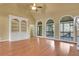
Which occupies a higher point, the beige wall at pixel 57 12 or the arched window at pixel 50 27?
the beige wall at pixel 57 12

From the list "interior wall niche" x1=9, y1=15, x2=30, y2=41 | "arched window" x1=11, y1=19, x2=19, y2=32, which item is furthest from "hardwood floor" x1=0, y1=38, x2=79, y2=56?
"arched window" x1=11, y1=19, x2=19, y2=32

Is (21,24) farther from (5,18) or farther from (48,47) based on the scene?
(48,47)

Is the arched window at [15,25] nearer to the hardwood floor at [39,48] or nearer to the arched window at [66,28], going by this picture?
the hardwood floor at [39,48]

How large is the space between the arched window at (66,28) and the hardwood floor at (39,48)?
95 millimetres

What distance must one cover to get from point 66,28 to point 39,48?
0.50 meters

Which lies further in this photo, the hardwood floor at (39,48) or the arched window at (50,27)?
the arched window at (50,27)

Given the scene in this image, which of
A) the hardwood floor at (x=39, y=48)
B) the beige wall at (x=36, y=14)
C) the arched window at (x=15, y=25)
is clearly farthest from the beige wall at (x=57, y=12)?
the arched window at (x=15, y=25)

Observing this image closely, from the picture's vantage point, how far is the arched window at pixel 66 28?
2.22m

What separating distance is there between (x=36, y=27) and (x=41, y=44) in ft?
0.89

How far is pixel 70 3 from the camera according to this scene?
2.16 meters

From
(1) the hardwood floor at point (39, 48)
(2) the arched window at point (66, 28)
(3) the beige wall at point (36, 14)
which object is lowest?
(1) the hardwood floor at point (39, 48)

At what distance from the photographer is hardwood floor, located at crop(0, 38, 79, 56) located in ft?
7.13

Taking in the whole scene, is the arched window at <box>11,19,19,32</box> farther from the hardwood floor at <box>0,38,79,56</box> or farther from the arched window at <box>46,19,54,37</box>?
the arched window at <box>46,19,54,37</box>

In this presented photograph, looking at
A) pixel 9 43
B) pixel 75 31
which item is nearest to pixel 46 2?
pixel 75 31
